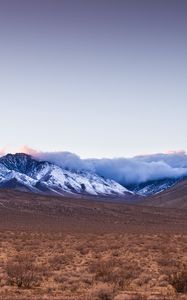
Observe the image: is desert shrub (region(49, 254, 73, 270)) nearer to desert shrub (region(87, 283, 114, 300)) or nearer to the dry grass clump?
the dry grass clump

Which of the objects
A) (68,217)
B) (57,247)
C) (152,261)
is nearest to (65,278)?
(152,261)

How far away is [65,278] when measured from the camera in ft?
77.8

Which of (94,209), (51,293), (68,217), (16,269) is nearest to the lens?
(51,293)

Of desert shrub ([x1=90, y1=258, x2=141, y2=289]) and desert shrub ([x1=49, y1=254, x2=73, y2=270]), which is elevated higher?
desert shrub ([x1=90, y1=258, x2=141, y2=289])

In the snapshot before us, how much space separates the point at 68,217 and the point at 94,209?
21329 millimetres

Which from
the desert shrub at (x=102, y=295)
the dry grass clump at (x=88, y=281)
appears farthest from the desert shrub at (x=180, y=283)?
the desert shrub at (x=102, y=295)

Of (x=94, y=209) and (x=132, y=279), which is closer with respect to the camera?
(x=132, y=279)

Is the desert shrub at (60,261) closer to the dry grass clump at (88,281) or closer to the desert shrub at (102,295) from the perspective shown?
the dry grass clump at (88,281)

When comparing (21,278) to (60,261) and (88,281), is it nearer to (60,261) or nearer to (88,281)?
(88,281)

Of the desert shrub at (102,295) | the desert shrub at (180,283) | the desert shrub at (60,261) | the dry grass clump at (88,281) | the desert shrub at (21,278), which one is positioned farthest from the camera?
the desert shrub at (60,261)

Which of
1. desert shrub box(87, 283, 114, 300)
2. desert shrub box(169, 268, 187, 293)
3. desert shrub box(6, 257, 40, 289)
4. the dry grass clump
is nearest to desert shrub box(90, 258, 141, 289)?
the dry grass clump

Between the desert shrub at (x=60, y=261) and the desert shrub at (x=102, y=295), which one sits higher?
the desert shrub at (x=102, y=295)

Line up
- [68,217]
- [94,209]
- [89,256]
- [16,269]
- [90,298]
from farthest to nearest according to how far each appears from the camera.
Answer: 1. [94,209]
2. [68,217]
3. [89,256]
4. [16,269]
5. [90,298]

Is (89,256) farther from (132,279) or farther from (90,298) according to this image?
(90,298)
